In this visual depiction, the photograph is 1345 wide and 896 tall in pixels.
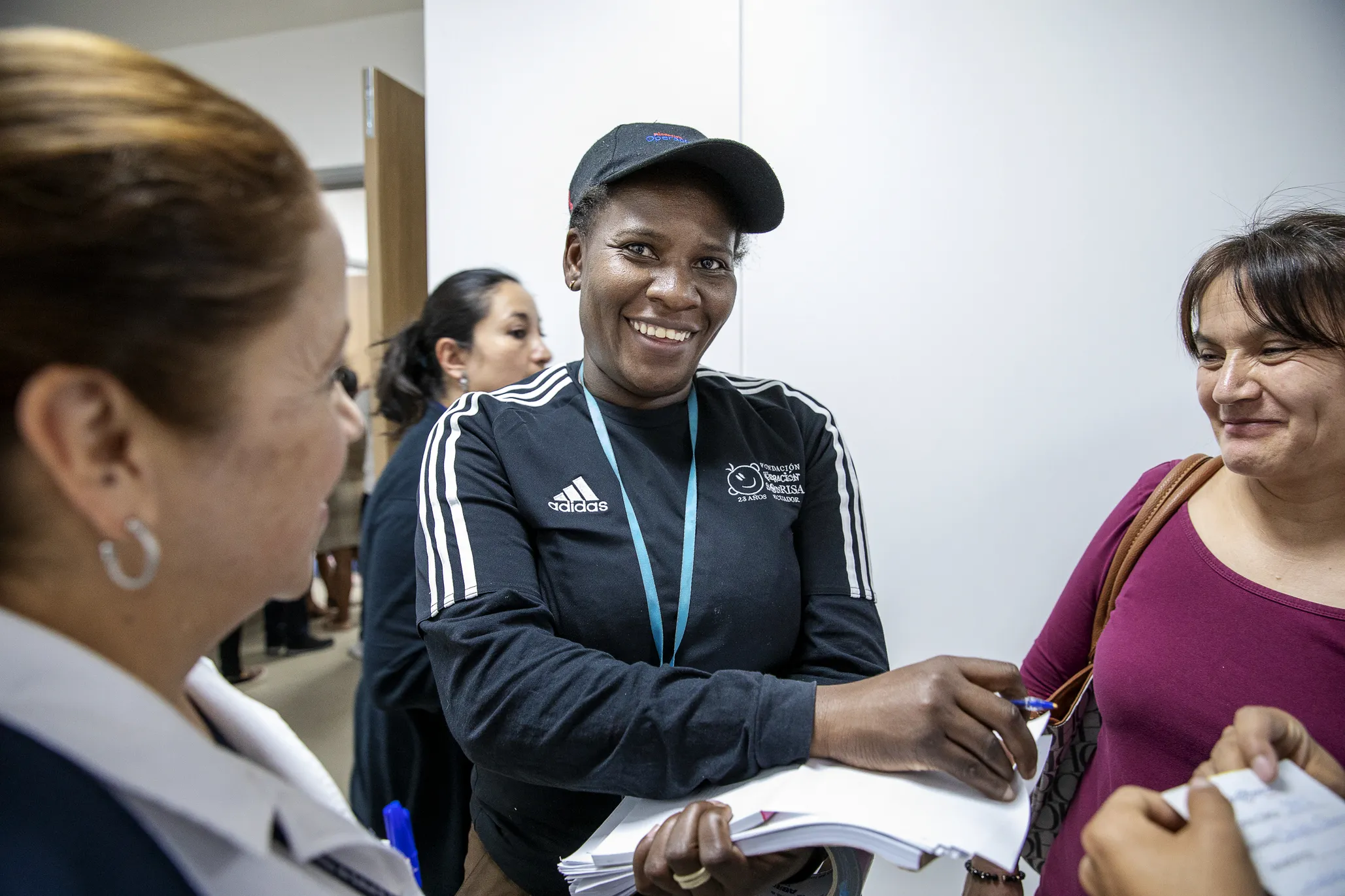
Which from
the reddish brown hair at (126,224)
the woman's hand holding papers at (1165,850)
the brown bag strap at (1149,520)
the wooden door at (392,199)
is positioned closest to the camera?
the reddish brown hair at (126,224)

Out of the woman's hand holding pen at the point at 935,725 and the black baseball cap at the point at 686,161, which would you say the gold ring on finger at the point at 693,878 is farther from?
the black baseball cap at the point at 686,161

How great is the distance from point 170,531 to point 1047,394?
→ 6.09 feet

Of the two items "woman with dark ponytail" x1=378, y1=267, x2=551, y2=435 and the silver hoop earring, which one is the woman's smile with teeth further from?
"woman with dark ponytail" x1=378, y1=267, x2=551, y2=435

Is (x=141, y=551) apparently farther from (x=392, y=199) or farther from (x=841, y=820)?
(x=392, y=199)

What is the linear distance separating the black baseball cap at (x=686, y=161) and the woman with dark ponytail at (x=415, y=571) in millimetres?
917

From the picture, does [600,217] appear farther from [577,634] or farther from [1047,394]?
[1047,394]

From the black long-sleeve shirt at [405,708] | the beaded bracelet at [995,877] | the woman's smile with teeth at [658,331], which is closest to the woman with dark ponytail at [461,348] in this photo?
the black long-sleeve shirt at [405,708]

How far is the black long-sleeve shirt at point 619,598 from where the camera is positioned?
2.87ft

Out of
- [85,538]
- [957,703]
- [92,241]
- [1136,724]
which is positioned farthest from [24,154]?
[1136,724]

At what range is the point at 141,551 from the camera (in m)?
0.53

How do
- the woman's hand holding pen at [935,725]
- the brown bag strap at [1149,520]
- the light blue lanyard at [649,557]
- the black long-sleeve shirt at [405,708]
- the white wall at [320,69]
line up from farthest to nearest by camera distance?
the white wall at [320,69], the black long-sleeve shirt at [405,708], the brown bag strap at [1149,520], the light blue lanyard at [649,557], the woman's hand holding pen at [935,725]

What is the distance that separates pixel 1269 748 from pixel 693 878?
0.56 meters

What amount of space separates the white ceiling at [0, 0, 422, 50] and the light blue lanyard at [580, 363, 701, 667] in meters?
4.00

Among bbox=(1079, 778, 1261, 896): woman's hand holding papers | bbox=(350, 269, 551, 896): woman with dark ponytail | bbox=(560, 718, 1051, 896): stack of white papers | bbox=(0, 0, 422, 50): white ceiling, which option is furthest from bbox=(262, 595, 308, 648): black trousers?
bbox=(1079, 778, 1261, 896): woman's hand holding papers
